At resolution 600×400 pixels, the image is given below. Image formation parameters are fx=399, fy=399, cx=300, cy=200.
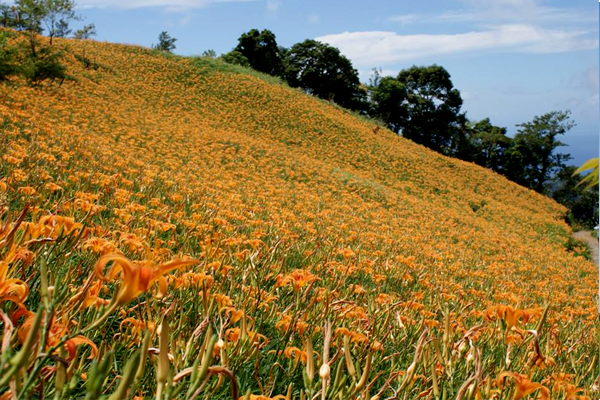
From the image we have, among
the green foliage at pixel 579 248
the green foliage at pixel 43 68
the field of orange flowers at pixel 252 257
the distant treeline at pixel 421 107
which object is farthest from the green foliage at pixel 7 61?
the distant treeline at pixel 421 107

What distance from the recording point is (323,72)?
132 feet

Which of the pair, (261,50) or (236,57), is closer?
(236,57)

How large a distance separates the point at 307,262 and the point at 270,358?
210cm

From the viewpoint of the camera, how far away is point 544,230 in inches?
637

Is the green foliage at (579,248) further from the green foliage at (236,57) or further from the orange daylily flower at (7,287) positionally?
the green foliage at (236,57)

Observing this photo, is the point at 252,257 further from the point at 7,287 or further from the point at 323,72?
the point at 323,72

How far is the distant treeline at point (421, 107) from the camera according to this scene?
37938 mm

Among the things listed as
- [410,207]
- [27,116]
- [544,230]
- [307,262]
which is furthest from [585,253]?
[27,116]

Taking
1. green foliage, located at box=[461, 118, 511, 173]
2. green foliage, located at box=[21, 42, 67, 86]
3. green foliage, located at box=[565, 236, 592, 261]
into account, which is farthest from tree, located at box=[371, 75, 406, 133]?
green foliage, located at box=[21, 42, 67, 86]

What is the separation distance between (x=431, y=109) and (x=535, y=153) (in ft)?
34.5

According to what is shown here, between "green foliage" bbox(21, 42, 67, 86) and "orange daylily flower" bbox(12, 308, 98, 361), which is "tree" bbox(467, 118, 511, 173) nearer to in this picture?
"green foliage" bbox(21, 42, 67, 86)

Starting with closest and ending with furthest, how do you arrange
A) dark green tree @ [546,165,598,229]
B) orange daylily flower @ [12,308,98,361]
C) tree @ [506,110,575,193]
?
orange daylily flower @ [12,308,98,361]
dark green tree @ [546,165,598,229]
tree @ [506,110,575,193]

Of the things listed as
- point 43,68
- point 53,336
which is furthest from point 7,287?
point 43,68

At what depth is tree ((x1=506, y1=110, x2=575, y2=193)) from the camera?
1474 inches
